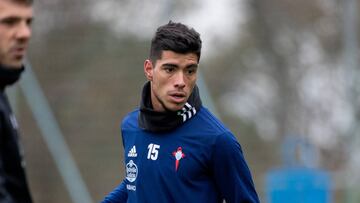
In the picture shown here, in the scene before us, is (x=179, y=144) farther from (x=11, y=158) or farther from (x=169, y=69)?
(x=11, y=158)

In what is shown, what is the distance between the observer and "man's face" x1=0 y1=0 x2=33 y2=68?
3328 millimetres

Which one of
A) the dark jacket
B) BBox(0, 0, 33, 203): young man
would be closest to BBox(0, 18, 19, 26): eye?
BBox(0, 0, 33, 203): young man

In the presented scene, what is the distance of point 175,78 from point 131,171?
0.52m

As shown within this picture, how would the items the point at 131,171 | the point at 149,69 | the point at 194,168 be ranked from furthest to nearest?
the point at 149,69, the point at 131,171, the point at 194,168

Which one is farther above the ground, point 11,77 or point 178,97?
point 11,77

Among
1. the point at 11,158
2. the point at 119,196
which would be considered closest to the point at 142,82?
the point at 119,196

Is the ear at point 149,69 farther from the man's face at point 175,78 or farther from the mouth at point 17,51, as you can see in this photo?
the mouth at point 17,51

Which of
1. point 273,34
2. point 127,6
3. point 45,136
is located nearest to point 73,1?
point 127,6

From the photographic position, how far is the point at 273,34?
17609 millimetres

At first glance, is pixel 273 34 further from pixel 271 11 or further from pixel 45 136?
pixel 45 136

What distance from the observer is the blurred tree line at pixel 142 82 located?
1281 cm

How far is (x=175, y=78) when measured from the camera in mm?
4578

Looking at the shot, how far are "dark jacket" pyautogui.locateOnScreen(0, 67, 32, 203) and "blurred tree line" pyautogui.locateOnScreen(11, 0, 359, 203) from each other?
880cm

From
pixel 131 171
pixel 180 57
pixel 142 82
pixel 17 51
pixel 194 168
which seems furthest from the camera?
pixel 142 82
